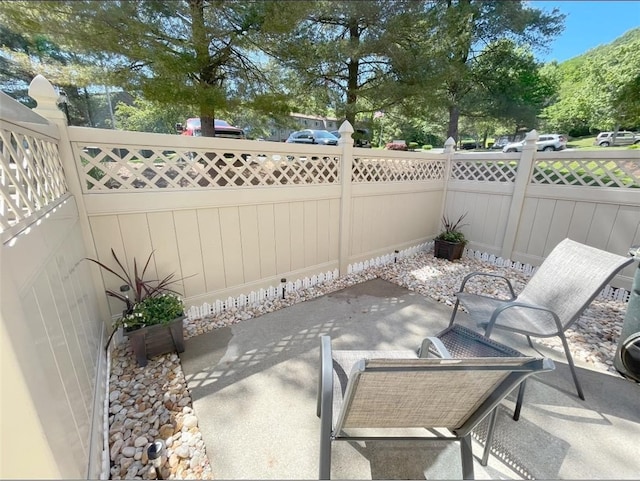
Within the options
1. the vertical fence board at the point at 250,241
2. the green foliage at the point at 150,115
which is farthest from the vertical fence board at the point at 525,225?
the green foliage at the point at 150,115

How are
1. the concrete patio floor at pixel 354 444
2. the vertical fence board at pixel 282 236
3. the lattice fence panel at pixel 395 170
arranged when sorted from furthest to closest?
the lattice fence panel at pixel 395 170
the vertical fence board at pixel 282 236
the concrete patio floor at pixel 354 444

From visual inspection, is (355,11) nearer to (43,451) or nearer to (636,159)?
(636,159)

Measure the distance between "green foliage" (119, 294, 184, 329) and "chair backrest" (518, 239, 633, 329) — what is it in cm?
277

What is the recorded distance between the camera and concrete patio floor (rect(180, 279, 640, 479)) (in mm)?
1354

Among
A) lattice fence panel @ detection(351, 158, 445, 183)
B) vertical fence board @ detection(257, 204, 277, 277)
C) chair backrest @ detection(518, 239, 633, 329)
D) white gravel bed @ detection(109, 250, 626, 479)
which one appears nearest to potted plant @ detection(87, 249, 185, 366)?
white gravel bed @ detection(109, 250, 626, 479)

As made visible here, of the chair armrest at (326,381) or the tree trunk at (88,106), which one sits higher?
the tree trunk at (88,106)

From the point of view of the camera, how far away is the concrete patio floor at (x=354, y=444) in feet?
4.44

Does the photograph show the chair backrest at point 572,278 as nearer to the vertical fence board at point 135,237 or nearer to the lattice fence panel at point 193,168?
the lattice fence panel at point 193,168

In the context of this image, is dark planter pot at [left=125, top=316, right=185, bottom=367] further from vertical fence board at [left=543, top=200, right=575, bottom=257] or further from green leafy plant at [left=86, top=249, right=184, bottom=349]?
vertical fence board at [left=543, top=200, right=575, bottom=257]

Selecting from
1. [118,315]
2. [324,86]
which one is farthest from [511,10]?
[118,315]

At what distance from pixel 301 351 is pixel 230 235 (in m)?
1.27

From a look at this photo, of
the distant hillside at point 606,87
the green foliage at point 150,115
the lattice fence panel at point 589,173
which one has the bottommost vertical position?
the lattice fence panel at point 589,173

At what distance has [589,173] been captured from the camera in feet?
10.5

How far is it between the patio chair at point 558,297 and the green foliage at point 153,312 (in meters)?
2.23
